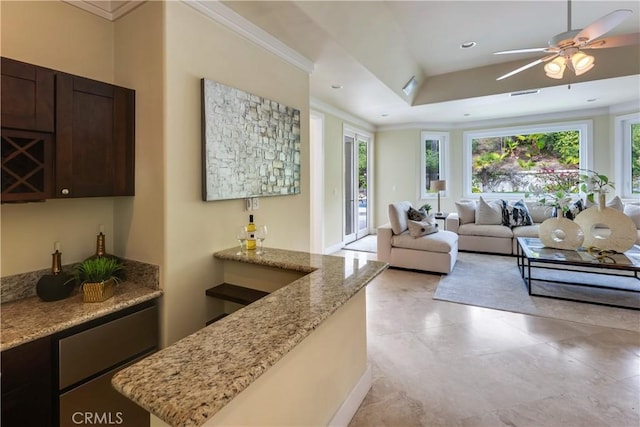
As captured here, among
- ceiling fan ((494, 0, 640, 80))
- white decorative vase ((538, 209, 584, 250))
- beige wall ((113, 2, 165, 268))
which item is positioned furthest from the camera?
white decorative vase ((538, 209, 584, 250))

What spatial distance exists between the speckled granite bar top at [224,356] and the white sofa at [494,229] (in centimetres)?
471

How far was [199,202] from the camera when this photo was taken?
2107mm

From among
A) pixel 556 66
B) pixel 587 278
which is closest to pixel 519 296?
pixel 587 278

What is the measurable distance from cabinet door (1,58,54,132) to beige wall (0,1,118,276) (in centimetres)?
34

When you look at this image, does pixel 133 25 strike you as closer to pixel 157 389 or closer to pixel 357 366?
pixel 157 389

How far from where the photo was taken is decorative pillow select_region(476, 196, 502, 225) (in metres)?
5.59

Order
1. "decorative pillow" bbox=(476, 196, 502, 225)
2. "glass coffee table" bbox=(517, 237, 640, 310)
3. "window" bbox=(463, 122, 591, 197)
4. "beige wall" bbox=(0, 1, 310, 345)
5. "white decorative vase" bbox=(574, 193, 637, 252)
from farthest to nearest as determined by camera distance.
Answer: "window" bbox=(463, 122, 591, 197), "decorative pillow" bbox=(476, 196, 502, 225), "white decorative vase" bbox=(574, 193, 637, 252), "glass coffee table" bbox=(517, 237, 640, 310), "beige wall" bbox=(0, 1, 310, 345)

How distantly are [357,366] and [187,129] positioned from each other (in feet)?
6.02

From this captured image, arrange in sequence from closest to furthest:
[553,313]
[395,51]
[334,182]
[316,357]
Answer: [316,357] < [553,313] < [395,51] < [334,182]

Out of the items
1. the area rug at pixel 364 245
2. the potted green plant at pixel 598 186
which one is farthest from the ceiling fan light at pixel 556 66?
the area rug at pixel 364 245

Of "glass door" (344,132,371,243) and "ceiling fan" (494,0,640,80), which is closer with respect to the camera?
"ceiling fan" (494,0,640,80)

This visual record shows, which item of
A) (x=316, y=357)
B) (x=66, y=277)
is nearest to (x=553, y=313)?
(x=316, y=357)

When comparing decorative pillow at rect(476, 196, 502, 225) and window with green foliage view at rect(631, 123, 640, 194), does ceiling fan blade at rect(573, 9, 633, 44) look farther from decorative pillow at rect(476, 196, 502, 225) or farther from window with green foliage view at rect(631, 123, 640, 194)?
window with green foliage view at rect(631, 123, 640, 194)

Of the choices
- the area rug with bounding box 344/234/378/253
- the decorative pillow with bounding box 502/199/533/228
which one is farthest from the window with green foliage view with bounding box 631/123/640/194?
the area rug with bounding box 344/234/378/253
